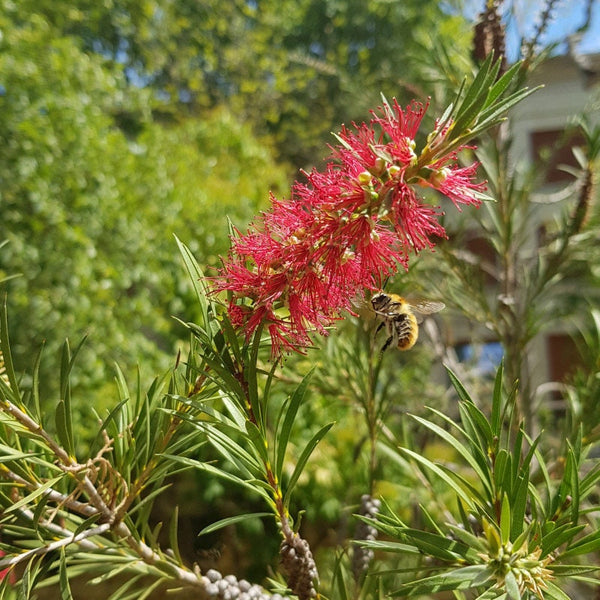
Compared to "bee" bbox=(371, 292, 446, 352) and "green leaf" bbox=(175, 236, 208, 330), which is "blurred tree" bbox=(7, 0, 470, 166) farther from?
"green leaf" bbox=(175, 236, 208, 330)

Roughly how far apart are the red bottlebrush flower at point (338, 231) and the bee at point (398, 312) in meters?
0.09

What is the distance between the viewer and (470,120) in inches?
8.8

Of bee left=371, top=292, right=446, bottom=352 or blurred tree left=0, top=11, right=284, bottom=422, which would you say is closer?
bee left=371, top=292, right=446, bottom=352

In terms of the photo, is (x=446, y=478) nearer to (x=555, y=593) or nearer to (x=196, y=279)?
(x=555, y=593)

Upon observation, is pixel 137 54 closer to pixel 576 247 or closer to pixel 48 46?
pixel 48 46

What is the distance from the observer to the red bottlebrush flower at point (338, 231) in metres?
0.26

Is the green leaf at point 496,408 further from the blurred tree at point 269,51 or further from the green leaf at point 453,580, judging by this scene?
the blurred tree at point 269,51

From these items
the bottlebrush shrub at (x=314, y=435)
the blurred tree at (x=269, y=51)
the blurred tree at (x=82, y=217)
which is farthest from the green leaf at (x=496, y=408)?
the blurred tree at (x=269, y=51)

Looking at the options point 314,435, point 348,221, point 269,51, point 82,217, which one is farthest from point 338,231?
point 269,51

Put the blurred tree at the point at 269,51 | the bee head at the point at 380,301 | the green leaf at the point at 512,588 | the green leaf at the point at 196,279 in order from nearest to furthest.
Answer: the green leaf at the point at 512,588
the green leaf at the point at 196,279
the bee head at the point at 380,301
the blurred tree at the point at 269,51

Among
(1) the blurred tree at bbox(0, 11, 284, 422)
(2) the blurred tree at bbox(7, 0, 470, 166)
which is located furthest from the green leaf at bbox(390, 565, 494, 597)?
(2) the blurred tree at bbox(7, 0, 470, 166)

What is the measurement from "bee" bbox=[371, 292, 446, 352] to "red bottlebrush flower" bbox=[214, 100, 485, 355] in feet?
0.30

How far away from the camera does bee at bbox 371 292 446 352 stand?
0.42 meters

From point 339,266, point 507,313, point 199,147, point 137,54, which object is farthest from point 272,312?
point 137,54
